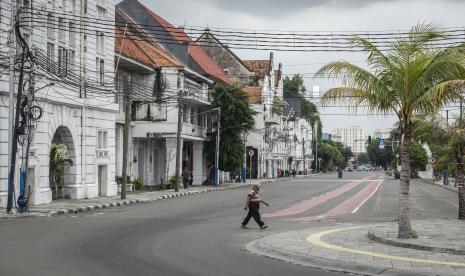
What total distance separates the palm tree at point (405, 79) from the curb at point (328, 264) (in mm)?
3559

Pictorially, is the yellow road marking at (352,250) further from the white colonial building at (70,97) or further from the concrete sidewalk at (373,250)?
the white colonial building at (70,97)

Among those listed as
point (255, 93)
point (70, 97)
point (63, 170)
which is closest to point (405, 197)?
point (70, 97)

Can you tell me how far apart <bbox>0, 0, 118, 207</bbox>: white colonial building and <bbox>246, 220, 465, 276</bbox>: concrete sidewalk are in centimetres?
1551

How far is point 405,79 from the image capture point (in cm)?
1584

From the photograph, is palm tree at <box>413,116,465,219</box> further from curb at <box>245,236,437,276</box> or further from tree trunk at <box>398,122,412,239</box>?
curb at <box>245,236,437,276</box>

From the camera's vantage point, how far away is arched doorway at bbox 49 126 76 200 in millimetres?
34281

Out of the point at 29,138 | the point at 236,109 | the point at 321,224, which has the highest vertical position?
the point at 236,109

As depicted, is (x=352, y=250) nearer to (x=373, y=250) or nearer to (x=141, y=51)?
(x=373, y=250)

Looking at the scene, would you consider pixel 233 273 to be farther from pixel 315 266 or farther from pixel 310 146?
pixel 310 146

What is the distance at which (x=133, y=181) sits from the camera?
47.7 metres

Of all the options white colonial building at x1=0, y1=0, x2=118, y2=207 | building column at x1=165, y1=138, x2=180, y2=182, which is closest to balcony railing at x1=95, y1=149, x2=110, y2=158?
white colonial building at x1=0, y1=0, x2=118, y2=207

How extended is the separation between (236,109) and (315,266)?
47.9 m

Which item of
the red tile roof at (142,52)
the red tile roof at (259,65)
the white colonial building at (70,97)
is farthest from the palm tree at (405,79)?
the red tile roof at (259,65)

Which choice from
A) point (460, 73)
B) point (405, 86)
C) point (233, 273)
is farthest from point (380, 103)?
point (233, 273)
